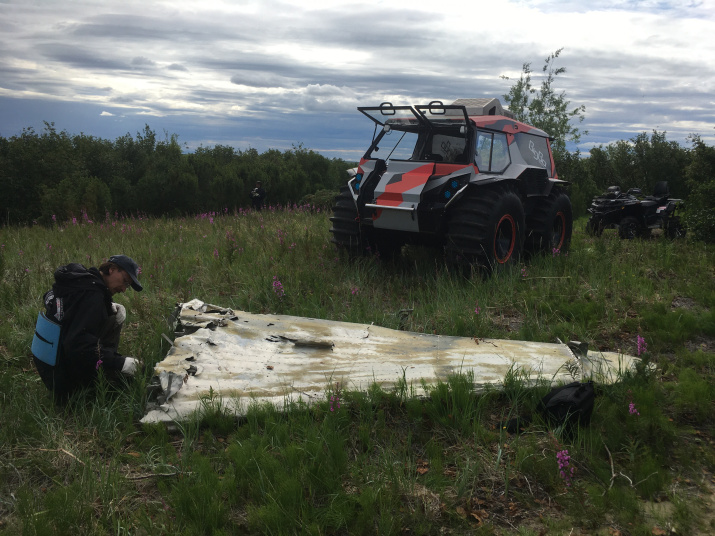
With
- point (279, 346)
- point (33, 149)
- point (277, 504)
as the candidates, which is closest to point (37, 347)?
point (279, 346)

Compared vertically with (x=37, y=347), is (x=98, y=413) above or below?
below

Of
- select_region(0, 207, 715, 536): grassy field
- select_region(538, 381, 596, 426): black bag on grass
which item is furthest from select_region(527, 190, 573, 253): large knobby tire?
select_region(538, 381, 596, 426): black bag on grass

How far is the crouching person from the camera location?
3.92 meters

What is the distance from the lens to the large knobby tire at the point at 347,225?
7504 mm

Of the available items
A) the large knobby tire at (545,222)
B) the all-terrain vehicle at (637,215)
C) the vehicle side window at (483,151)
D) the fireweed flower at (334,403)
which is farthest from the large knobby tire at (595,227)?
the fireweed flower at (334,403)

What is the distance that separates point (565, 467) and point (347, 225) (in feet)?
15.4

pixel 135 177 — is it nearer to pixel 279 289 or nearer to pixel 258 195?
pixel 258 195

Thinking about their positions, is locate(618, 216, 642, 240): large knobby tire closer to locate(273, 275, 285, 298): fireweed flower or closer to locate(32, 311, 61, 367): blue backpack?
locate(273, 275, 285, 298): fireweed flower

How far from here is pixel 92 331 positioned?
4.00 metres

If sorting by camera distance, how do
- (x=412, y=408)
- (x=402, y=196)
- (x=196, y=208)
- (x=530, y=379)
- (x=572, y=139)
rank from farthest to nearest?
(x=572, y=139)
(x=196, y=208)
(x=402, y=196)
(x=530, y=379)
(x=412, y=408)

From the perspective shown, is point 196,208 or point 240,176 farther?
point 240,176

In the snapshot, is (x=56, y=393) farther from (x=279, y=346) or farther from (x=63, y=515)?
(x=279, y=346)

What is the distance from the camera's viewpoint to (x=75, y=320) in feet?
12.9

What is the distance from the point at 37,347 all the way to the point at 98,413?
0.64 metres
